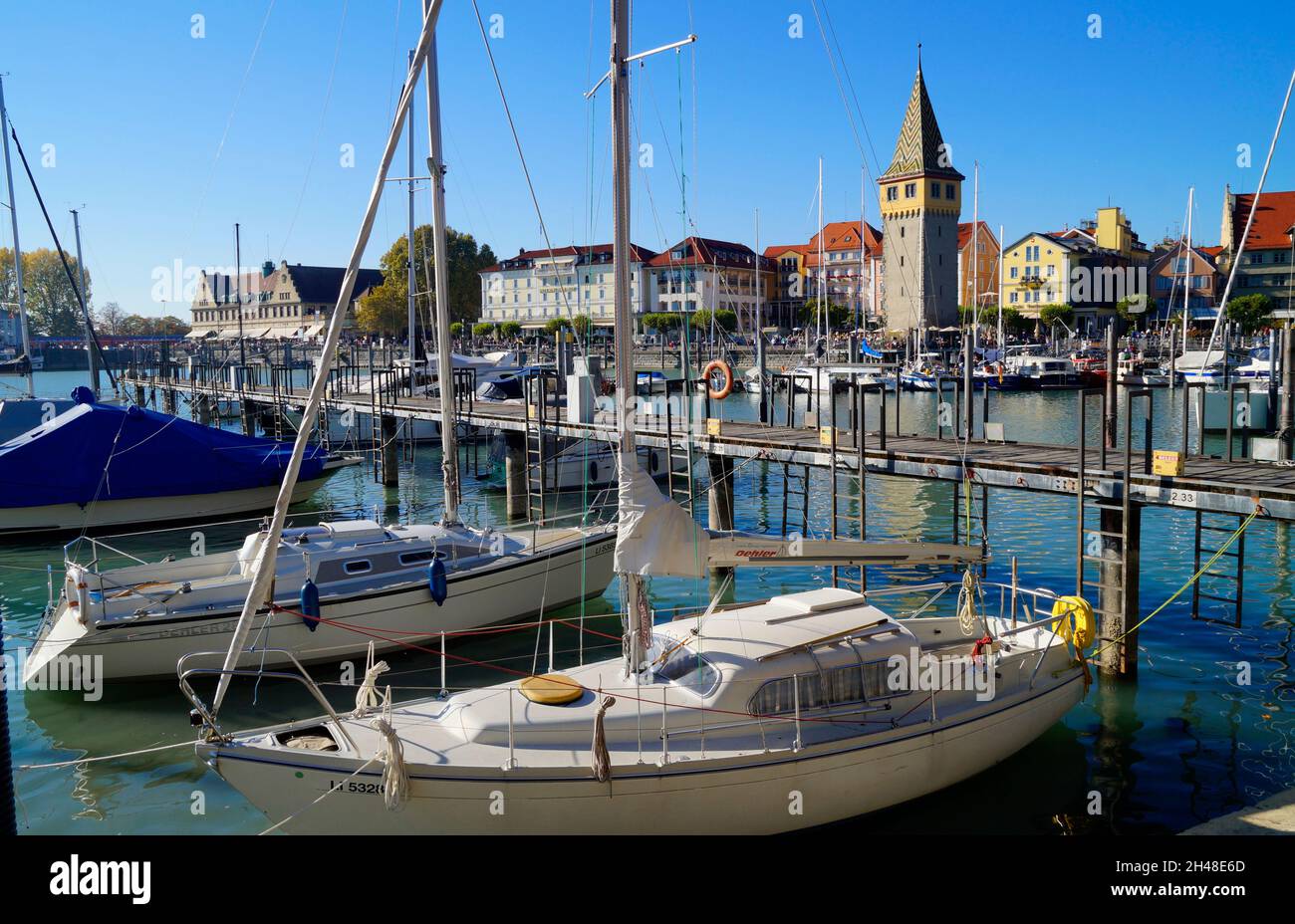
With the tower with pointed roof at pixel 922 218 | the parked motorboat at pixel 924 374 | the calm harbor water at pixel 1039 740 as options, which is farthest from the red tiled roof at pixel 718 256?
the calm harbor water at pixel 1039 740

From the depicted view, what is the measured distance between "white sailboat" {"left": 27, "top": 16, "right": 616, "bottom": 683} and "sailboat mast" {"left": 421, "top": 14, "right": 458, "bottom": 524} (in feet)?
0.17

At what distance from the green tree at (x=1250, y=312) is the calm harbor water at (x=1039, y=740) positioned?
83735 mm

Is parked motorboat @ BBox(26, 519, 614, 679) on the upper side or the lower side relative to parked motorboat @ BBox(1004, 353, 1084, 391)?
lower

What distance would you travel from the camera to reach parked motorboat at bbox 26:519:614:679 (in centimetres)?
1864

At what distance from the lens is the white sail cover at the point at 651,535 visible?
1330 cm

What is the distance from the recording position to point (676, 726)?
12.7 meters

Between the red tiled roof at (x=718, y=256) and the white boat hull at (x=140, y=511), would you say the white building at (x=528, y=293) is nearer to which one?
the red tiled roof at (x=718, y=256)

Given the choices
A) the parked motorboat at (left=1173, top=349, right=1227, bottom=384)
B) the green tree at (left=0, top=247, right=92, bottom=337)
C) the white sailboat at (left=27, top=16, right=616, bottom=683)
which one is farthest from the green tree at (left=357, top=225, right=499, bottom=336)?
the white sailboat at (left=27, top=16, right=616, bottom=683)

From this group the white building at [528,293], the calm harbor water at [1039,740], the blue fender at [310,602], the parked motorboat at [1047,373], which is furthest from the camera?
the white building at [528,293]

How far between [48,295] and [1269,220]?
188 metres

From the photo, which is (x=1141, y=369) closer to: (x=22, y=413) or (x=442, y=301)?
(x=442, y=301)

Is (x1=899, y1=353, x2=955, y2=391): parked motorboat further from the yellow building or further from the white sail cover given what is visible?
the white sail cover

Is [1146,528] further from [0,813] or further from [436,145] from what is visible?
[0,813]

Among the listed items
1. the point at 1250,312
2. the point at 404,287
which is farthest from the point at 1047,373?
the point at 404,287
